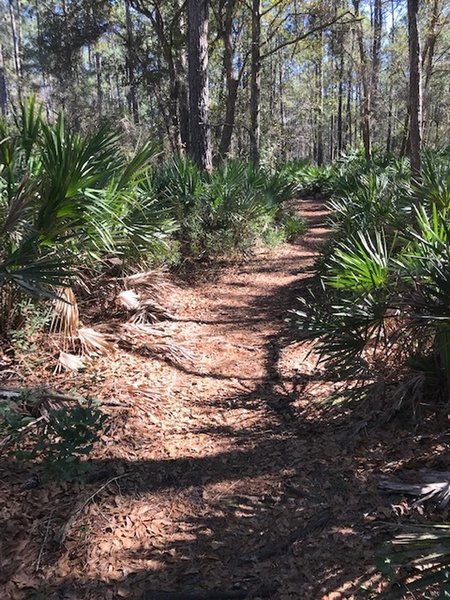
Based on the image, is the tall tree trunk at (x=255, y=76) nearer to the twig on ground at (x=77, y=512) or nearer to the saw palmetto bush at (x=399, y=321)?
the saw palmetto bush at (x=399, y=321)

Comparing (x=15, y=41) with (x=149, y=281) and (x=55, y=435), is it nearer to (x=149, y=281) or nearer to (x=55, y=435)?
(x=149, y=281)

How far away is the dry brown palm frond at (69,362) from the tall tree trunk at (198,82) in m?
7.35

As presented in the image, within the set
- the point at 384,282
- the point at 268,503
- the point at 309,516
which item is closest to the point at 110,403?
the point at 268,503

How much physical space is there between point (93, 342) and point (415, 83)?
270 inches

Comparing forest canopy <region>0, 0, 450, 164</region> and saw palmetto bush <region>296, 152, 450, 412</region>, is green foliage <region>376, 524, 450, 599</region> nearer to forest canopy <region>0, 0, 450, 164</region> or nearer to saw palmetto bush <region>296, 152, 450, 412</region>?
saw palmetto bush <region>296, 152, 450, 412</region>

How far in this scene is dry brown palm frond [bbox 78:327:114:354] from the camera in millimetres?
4781

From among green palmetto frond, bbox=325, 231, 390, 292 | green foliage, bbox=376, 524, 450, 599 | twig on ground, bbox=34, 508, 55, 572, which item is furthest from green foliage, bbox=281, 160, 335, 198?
green foliage, bbox=376, 524, 450, 599

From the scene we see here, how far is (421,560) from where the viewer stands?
1.92 meters

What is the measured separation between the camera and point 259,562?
2.54m

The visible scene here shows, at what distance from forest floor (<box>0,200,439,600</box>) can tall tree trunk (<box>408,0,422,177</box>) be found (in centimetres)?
534

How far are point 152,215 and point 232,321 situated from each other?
1675 mm

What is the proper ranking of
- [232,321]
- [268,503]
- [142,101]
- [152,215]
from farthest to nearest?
[142,101], [232,321], [152,215], [268,503]

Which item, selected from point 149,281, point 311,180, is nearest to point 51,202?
point 149,281

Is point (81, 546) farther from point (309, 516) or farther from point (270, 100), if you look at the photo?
point (270, 100)
